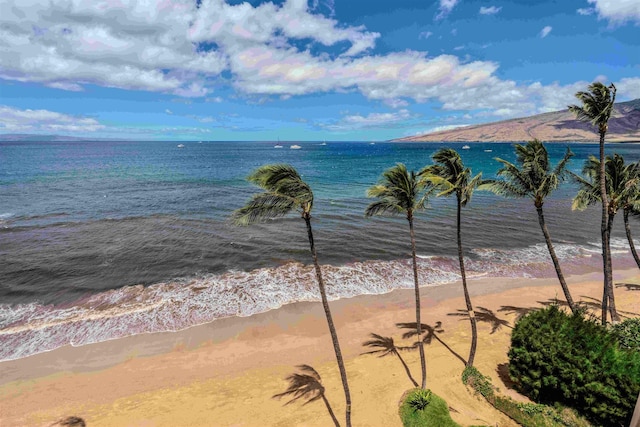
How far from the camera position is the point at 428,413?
46.2ft

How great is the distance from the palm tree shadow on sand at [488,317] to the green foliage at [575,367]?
715cm

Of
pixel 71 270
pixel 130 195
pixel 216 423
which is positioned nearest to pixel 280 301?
pixel 216 423

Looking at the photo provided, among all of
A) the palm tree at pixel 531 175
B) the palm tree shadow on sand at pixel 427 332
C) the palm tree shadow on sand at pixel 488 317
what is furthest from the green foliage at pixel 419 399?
the palm tree at pixel 531 175

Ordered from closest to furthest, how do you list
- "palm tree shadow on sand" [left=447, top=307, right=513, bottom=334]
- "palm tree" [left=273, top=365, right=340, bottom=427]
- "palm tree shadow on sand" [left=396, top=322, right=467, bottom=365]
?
"palm tree" [left=273, top=365, right=340, bottom=427]
"palm tree shadow on sand" [left=396, top=322, right=467, bottom=365]
"palm tree shadow on sand" [left=447, top=307, right=513, bottom=334]

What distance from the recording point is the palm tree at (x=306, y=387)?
53.8ft

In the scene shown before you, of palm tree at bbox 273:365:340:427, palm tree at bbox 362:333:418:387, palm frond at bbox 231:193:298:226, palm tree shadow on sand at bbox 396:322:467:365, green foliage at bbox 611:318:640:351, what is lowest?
palm tree at bbox 273:365:340:427

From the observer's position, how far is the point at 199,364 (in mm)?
19219

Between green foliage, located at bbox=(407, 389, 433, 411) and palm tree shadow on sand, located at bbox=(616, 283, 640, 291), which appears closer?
green foliage, located at bbox=(407, 389, 433, 411)

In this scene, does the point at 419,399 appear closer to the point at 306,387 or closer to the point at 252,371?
the point at 306,387

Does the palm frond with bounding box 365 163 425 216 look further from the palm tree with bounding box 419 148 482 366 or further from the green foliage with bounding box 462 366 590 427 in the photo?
the green foliage with bounding box 462 366 590 427

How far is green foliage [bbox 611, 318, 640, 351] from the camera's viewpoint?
1562 centimetres

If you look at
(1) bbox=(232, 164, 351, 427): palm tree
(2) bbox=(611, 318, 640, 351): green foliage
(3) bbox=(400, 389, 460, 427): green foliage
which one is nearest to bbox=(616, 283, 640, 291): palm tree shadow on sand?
(2) bbox=(611, 318, 640, 351): green foliage

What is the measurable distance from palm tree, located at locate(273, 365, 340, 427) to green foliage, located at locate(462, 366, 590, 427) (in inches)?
308

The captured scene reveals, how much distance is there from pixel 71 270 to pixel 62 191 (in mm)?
48399
